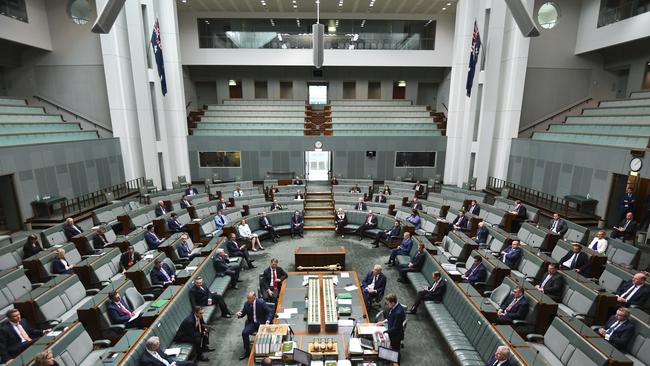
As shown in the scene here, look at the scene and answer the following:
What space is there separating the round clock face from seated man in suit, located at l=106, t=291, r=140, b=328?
14.9m

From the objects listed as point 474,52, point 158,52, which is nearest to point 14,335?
point 158,52

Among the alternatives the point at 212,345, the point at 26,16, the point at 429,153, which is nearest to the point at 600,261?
the point at 212,345

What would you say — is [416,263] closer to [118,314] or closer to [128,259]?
[118,314]

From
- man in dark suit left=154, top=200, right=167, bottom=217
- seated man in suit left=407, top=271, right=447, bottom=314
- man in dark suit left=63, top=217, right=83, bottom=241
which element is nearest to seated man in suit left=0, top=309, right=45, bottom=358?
man in dark suit left=63, top=217, right=83, bottom=241

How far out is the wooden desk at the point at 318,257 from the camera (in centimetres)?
952

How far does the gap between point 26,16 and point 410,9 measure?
2207 centimetres

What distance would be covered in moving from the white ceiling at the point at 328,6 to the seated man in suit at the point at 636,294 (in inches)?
750

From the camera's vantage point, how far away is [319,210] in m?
15.2

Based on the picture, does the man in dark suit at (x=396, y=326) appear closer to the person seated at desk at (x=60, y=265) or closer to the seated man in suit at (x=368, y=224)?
the seated man in suit at (x=368, y=224)

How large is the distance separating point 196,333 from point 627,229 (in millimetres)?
12586

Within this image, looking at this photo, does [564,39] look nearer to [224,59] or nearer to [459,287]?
[459,287]

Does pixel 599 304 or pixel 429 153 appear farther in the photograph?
pixel 429 153

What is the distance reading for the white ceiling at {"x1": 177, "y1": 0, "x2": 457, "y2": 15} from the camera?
69.0 feet

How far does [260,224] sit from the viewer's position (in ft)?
40.8
